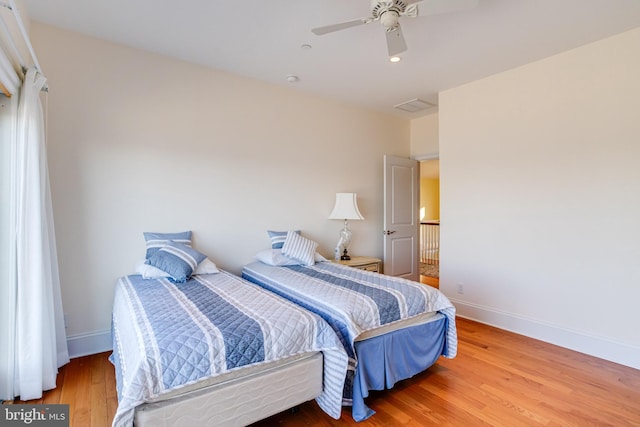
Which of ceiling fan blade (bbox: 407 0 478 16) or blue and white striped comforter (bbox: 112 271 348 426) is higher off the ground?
ceiling fan blade (bbox: 407 0 478 16)

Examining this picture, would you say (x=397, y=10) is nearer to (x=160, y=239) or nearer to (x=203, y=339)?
(x=203, y=339)

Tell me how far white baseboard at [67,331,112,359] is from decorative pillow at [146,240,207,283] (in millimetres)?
773

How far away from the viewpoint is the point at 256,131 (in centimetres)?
347

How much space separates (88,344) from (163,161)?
5.54ft

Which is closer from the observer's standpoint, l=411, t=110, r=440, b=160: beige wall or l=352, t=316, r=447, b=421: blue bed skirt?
l=352, t=316, r=447, b=421: blue bed skirt

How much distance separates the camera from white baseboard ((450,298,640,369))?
254cm

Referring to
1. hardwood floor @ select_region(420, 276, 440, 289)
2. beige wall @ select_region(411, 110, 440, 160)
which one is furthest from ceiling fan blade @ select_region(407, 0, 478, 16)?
hardwood floor @ select_region(420, 276, 440, 289)

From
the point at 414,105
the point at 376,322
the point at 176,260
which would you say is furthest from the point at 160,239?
the point at 414,105

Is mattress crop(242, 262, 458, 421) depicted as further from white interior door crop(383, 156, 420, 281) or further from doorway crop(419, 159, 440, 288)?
doorway crop(419, 159, 440, 288)

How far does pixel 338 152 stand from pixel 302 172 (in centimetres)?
67

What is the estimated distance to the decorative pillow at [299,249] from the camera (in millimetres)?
3232

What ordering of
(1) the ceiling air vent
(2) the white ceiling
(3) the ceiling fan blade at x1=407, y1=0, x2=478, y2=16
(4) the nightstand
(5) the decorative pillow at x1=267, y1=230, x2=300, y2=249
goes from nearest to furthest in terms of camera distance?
(3) the ceiling fan blade at x1=407, y1=0, x2=478, y2=16 → (2) the white ceiling → (5) the decorative pillow at x1=267, y1=230, x2=300, y2=249 → (4) the nightstand → (1) the ceiling air vent

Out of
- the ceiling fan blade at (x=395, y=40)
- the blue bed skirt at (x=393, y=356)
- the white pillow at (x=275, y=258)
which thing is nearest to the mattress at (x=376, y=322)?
the blue bed skirt at (x=393, y=356)

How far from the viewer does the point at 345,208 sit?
3943 mm
